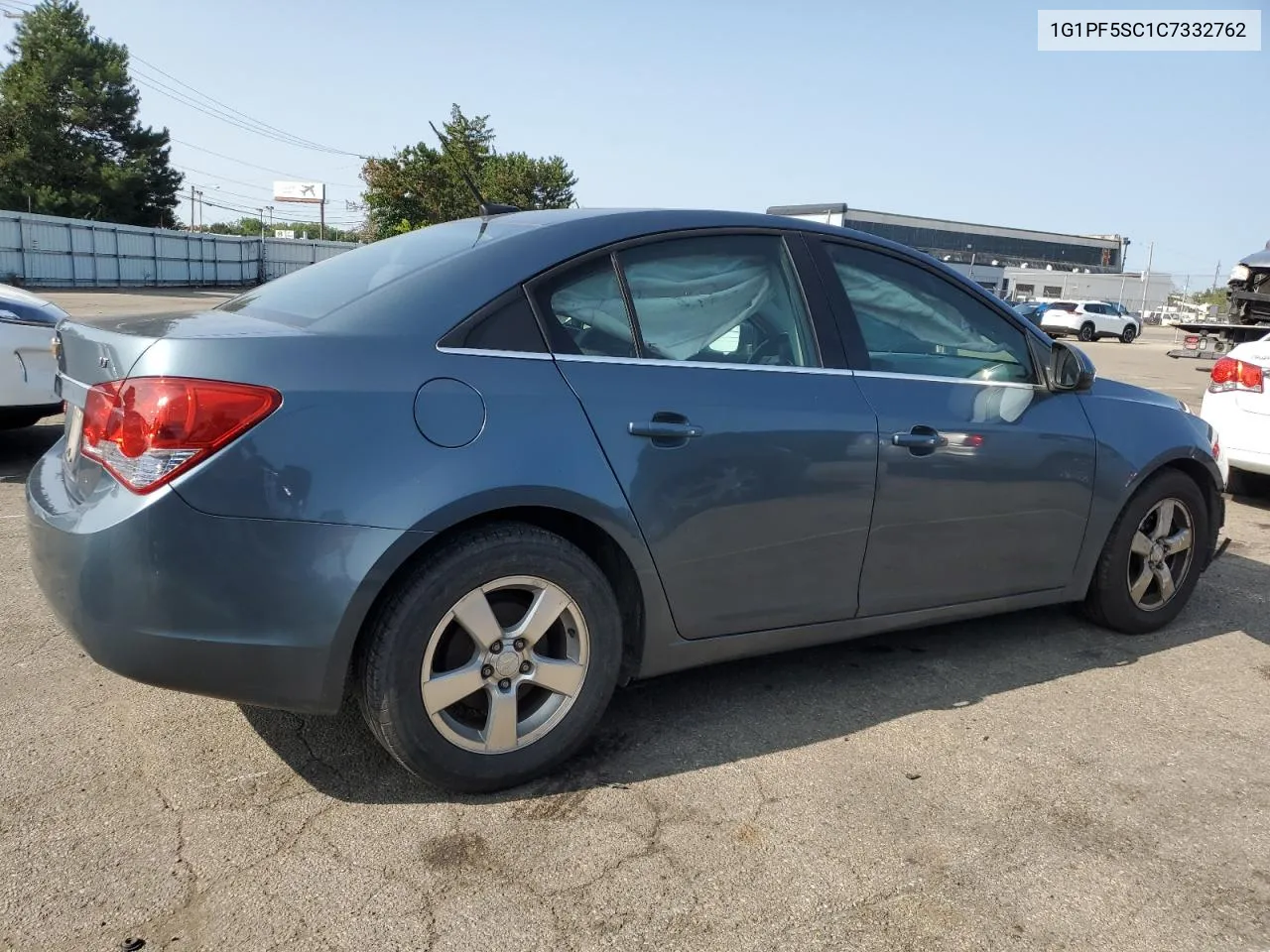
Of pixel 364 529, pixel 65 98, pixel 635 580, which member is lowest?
pixel 635 580

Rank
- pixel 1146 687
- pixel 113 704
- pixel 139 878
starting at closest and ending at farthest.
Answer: pixel 139 878
pixel 113 704
pixel 1146 687

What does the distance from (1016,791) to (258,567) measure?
84.5 inches

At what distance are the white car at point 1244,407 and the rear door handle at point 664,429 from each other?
5.08 m

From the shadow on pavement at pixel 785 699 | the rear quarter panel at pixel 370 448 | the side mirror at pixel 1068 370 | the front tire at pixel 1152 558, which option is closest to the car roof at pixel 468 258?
the rear quarter panel at pixel 370 448

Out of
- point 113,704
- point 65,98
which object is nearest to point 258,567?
point 113,704

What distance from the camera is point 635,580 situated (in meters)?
2.87

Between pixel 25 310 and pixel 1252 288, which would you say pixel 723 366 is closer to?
pixel 25 310

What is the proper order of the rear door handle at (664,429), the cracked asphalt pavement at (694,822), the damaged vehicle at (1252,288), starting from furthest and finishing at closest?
1. the damaged vehicle at (1252,288)
2. the rear door handle at (664,429)
3. the cracked asphalt pavement at (694,822)

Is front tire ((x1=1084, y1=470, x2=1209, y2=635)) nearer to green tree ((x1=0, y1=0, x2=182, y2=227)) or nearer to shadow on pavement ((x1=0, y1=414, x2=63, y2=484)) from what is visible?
shadow on pavement ((x1=0, y1=414, x2=63, y2=484))

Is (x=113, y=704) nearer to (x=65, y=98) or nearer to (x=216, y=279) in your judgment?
(x=216, y=279)

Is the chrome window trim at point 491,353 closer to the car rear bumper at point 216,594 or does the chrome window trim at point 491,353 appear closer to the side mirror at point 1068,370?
the car rear bumper at point 216,594

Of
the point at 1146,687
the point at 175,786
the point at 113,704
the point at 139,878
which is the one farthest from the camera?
the point at 1146,687

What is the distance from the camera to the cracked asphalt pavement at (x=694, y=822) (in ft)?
7.29

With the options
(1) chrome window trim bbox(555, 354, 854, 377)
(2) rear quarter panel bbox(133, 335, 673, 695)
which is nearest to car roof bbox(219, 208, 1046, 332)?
(2) rear quarter panel bbox(133, 335, 673, 695)
